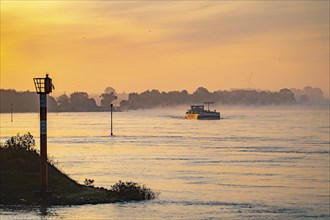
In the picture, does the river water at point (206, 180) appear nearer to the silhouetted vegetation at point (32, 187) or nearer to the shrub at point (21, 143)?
the silhouetted vegetation at point (32, 187)

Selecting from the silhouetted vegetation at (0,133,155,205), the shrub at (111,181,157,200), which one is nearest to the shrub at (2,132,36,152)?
the silhouetted vegetation at (0,133,155,205)

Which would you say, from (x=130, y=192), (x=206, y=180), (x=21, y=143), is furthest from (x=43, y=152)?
(x=206, y=180)

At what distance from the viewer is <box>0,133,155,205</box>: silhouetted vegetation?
32.2m

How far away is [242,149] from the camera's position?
292ft

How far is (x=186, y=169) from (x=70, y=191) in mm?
25714

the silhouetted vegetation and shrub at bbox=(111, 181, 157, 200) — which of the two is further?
shrub at bbox=(111, 181, 157, 200)

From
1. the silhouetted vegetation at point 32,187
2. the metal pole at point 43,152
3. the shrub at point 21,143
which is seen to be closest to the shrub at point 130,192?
the silhouetted vegetation at point 32,187

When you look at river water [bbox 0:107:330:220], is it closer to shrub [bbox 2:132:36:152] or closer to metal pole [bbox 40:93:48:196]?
metal pole [bbox 40:93:48:196]

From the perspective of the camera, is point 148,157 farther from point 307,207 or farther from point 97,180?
point 307,207

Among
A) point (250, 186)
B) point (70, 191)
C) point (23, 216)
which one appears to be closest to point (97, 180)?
point (250, 186)

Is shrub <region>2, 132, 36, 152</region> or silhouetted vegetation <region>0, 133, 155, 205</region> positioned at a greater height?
shrub <region>2, 132, 36, 152</region>

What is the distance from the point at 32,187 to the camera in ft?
109

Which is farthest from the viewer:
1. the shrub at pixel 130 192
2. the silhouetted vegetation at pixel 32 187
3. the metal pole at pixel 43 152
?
the shrub at pixel 130 192

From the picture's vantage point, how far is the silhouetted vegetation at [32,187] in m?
32.2
